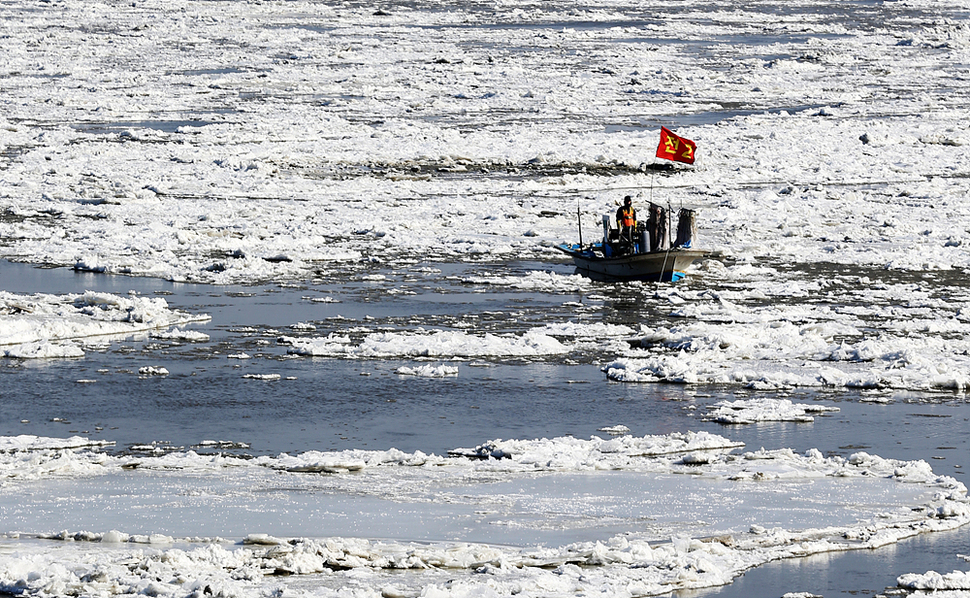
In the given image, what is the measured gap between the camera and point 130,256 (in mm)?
25578

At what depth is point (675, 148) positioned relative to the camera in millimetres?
25891

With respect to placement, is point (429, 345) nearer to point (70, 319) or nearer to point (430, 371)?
point (430, 371)

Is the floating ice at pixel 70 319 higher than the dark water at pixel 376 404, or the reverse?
the floating ice at pixel 70 319

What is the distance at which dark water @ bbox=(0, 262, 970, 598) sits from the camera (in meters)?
15.4

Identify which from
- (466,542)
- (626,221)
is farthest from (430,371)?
(626,221)

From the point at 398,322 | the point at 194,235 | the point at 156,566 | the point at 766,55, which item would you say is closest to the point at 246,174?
the point at 194,235

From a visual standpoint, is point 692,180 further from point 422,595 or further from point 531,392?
point 422,595

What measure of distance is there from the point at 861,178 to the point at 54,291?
1916cm

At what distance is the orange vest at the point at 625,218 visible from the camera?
982 inches

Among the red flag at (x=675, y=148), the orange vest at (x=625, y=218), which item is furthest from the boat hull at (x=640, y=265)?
the red flag at (x=675, y=148)

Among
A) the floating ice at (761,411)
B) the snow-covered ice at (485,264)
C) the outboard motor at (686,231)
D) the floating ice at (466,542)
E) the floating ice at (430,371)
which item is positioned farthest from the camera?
the outboard motor at (686,231)

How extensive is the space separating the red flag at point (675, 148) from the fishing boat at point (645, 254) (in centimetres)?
129

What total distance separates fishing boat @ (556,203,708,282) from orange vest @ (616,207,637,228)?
0.10 meters

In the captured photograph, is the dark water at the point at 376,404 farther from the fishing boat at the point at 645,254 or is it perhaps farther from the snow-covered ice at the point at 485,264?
the fishing boat at the point at 645,254
